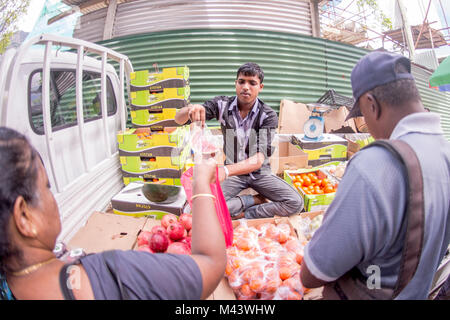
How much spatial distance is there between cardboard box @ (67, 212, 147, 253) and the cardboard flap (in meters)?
4.12

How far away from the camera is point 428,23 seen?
5.89 meters

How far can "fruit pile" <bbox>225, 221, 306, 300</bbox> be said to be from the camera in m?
1.46

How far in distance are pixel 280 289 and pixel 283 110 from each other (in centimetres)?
464

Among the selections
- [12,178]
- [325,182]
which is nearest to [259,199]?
[325,182]

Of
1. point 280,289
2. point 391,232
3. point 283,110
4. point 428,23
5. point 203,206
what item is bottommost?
point 280,289

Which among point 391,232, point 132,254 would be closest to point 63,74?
point 132,254

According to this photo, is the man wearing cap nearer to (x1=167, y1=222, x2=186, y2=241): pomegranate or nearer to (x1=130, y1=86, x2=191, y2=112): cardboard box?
(x1=167, y1=222, x2=186, y2=241): pomegranate

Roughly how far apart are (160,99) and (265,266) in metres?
2.94

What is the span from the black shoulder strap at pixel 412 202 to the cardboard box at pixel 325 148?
318 centimetres

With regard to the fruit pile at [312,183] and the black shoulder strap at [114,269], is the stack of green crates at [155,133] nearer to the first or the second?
the fruit pile at [312,183]

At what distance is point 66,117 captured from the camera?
248 cm

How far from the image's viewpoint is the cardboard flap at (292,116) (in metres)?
5.30

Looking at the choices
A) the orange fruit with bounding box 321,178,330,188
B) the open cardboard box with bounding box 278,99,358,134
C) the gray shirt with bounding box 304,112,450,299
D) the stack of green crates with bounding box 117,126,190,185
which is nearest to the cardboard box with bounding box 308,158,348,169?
the orange fruit with bounding box 321,178,330,188

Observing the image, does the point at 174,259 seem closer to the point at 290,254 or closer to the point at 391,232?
the point at 391,232
